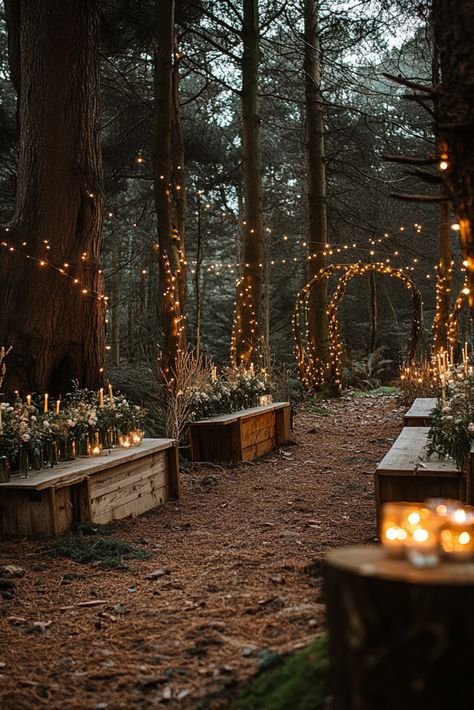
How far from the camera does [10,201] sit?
13570mm

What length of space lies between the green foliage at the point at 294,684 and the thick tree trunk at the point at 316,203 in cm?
1328

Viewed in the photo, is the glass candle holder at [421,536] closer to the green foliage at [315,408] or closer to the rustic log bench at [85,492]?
the rustic log bench at [85,492]

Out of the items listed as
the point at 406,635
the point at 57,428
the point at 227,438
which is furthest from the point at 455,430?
the point at 227,438

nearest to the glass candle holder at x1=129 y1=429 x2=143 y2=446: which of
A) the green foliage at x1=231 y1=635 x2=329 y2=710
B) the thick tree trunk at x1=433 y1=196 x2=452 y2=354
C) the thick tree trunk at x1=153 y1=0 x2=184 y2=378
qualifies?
the thick tree trunk at x1=153 y1=0 x2=184 y2=378

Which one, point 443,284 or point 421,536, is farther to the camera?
point 443,284

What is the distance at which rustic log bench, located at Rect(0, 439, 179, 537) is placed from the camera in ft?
16.0

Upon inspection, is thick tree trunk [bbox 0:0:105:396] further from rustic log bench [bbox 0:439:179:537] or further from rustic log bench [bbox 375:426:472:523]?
rustic log bench [bbox 375:426:472:523]

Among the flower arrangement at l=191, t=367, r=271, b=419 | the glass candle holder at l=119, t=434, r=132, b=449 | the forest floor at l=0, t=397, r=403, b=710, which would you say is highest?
the flower arrangement at l=191, t=367, r=271, b=419

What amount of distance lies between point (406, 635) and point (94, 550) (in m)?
3.74

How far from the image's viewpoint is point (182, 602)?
3.77 m

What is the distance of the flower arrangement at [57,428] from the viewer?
207 inches

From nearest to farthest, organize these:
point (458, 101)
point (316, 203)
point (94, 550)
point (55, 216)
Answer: point (458, 101) → point (94, 550) → point (55, 216) → point (316, 203)

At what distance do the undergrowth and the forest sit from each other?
0.02 m

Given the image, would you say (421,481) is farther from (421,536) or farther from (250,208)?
(250,208)
